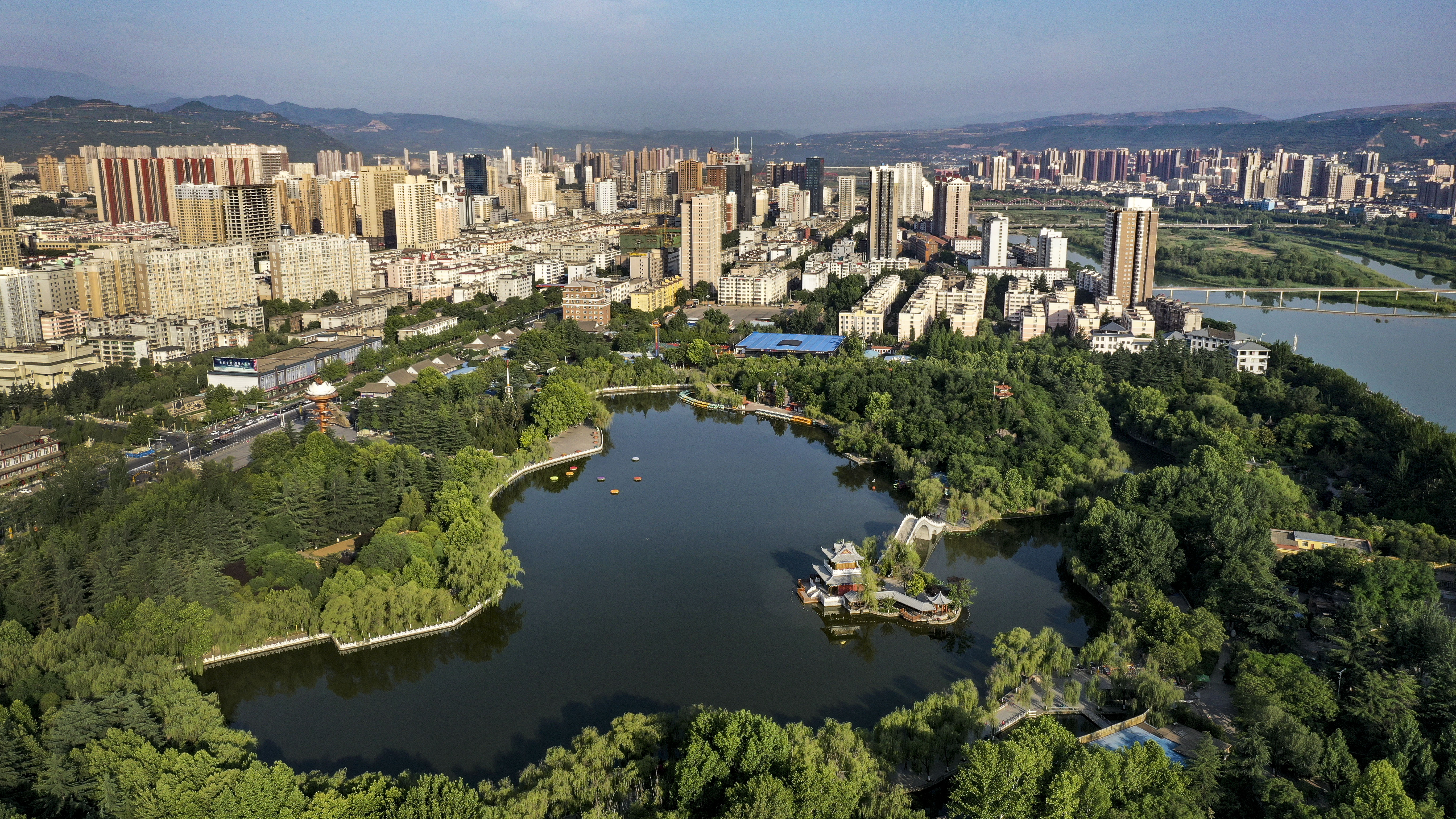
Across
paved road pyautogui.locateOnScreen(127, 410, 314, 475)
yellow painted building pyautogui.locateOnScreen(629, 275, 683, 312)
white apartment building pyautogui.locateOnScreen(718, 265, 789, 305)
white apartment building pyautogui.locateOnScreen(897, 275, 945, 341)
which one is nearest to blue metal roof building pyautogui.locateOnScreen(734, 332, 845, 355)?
white apartment building pyautogui.locateOnScreen(897, 275, 945, 341)

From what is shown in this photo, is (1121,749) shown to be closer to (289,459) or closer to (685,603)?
(685,603)

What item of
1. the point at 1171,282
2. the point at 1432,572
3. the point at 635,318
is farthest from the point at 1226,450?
the point at 1171,282

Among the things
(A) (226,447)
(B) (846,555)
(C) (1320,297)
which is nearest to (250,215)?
(A) (226,447)

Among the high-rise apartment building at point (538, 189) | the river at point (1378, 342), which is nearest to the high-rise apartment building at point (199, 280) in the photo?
the river at point (1378, 342)

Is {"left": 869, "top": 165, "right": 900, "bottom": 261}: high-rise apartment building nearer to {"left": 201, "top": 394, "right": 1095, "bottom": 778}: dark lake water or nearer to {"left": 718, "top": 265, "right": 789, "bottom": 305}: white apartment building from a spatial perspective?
{"left": 718, "top": 265, "right": 789, "bottom": 305}: white apartment building

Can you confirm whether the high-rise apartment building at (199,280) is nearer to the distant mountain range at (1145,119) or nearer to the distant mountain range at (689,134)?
the distant mountain range at (689,134)

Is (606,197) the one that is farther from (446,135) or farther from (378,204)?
(446,135)
